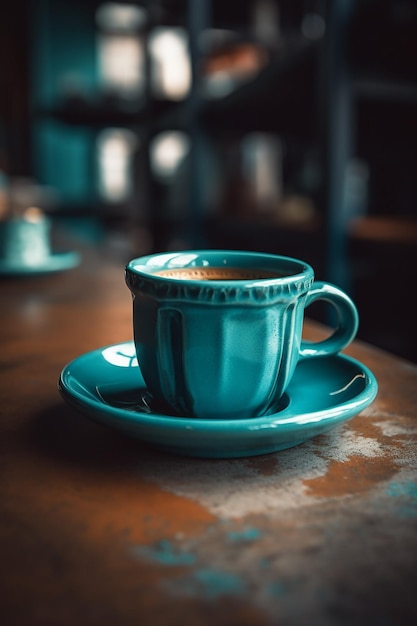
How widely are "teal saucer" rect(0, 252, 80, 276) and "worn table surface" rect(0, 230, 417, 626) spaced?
59 centimetres

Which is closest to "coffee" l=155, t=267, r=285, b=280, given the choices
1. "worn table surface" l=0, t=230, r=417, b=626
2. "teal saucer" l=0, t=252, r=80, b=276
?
"worn table surface" l=0, t=230, r=417, b=626

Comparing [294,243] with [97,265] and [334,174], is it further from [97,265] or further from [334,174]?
[97,265]

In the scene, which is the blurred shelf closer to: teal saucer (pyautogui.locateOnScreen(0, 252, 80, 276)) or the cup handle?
teal saucer (pyautogui.locateOnScreen(0, 252, 80, 276))

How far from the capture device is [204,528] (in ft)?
0.92

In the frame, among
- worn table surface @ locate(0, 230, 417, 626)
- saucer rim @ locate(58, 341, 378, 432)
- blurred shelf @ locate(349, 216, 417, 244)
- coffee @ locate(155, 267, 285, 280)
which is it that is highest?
coffee @ locate(155, 267, 285, 280)

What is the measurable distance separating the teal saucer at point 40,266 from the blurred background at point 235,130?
2.49ft

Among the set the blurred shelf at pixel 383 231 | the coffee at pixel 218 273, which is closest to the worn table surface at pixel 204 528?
the coffee at pixel 218 273

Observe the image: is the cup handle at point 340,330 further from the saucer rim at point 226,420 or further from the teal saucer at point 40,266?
the teal saucer at point 40,266

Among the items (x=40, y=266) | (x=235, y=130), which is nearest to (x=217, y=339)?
(x=40, y=266)

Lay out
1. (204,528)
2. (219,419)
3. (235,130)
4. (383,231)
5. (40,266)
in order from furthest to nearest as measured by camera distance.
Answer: (235,130)
(383,231)
(40,266)
(219,419)
(204,528)

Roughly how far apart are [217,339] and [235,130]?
7.99 feet

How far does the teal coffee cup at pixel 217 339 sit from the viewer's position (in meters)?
0.36

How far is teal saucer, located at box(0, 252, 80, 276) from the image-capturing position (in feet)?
3.29

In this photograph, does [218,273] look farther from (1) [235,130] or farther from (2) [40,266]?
(1) [235,130]
